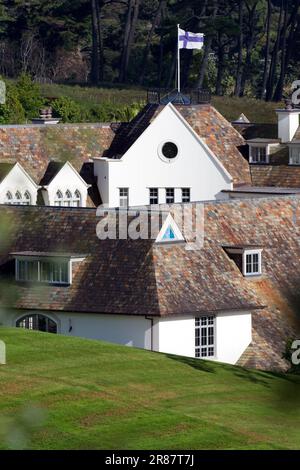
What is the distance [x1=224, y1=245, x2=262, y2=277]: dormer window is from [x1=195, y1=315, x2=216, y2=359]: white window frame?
13.0 feet

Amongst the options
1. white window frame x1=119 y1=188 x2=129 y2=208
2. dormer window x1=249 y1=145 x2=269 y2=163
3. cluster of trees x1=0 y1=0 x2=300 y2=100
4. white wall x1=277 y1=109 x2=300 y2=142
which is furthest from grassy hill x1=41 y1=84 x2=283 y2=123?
white window frame x1=119 y1=188 x2=129 y2=208

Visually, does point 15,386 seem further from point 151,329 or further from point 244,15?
point 244,15

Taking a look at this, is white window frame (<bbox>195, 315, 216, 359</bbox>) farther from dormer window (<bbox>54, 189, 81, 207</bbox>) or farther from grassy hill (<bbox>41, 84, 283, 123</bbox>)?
grassy hill (<bbox>41, 84, 283, 123</bbox>)

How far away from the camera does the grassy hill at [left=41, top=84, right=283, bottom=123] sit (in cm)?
13562

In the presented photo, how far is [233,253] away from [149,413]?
85.7ft

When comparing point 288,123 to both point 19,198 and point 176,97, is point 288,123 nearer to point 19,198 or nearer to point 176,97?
point 176,97

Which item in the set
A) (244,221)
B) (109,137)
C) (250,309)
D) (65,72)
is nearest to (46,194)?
(109,137)

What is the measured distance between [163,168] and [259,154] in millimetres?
5160

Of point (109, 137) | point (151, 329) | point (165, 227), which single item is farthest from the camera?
point (109, 137)

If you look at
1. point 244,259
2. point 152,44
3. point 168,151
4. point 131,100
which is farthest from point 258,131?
point 152,44

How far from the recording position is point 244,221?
61781mm

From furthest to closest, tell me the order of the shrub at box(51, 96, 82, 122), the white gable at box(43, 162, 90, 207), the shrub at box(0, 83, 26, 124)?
the shrub at box(51, 96, 82, 122)
the shrub at box(0, 83, 26, 124)
the white gable at box(43, 162, 90, 207)

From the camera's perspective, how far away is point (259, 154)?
Result: 8450 cm

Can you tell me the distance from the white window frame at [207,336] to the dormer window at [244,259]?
156 inches
